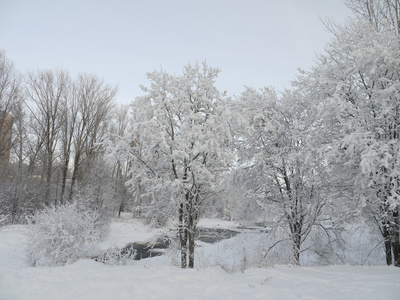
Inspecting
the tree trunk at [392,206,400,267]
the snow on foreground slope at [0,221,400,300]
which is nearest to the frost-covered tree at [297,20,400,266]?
the tree trunk at [392,206,400,267]

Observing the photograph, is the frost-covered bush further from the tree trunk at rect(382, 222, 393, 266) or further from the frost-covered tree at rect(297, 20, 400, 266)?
the tree trunk at rect(382, 222, 393, 266)

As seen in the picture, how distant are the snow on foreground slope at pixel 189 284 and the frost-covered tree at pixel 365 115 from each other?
8.67 feet

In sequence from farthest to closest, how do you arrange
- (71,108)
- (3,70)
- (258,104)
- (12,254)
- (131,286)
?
1. (71,108)
2. (3,70)
3. (258,104)
4. (12,254)
5. (131,286)

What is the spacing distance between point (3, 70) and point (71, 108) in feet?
19.5

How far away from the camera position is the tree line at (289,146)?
694 centimetres

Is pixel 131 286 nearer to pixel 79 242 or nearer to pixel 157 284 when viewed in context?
pixel 157 284

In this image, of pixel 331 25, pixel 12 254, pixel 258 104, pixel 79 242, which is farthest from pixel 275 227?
pixel 12 254

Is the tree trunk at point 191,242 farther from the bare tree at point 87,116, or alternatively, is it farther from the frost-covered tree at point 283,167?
the bare tree at point 87,116

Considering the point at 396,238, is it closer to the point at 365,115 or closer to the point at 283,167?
the point at 365,115

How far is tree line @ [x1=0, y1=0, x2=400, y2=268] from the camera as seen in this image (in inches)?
273

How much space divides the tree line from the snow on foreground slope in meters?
2.53

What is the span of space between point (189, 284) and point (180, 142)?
4.32m

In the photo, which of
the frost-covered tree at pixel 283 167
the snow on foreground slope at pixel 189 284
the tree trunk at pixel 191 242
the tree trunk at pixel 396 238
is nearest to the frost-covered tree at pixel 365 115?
the tree trunk at pixel 396 238

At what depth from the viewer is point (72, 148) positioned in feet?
70.1
